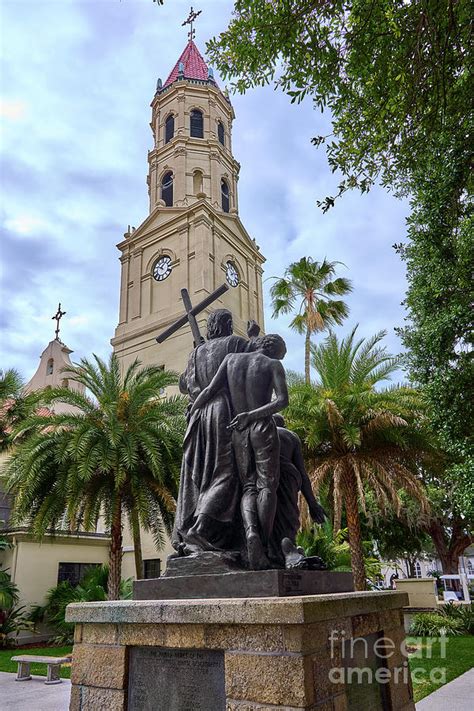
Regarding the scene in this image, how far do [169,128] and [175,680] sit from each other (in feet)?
125

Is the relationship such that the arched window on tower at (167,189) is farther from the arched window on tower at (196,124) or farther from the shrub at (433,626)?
the shrub at (433,626)

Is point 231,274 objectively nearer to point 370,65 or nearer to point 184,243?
point 184,243

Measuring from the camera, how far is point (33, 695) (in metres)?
8.42

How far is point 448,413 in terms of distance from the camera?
11125 millimetres

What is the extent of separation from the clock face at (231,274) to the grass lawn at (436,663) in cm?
2217

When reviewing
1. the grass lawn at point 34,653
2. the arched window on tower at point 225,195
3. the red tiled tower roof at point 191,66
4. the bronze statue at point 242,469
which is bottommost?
the grass lawn at point 34,653

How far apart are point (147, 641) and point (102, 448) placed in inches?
409

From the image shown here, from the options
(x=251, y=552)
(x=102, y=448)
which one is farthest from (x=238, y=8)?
(x=102, y=448)

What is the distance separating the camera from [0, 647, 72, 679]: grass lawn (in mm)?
11280

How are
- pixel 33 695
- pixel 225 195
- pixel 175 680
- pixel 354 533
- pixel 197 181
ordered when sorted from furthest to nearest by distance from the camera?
pixel 225 195 → pixel 197 181 → pixel 354 533 → pixel 33 695 → pixel 175 680

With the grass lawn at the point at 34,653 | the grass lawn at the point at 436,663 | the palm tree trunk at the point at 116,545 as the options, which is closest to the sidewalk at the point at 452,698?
the grass lawn at the point at 436,663

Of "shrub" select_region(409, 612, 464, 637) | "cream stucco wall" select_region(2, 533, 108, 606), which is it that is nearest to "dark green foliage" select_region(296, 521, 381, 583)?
"shrub" select_region(409, 612, 464, 637)

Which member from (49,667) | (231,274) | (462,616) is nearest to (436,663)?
(462,616)

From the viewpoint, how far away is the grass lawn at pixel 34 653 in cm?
1128
